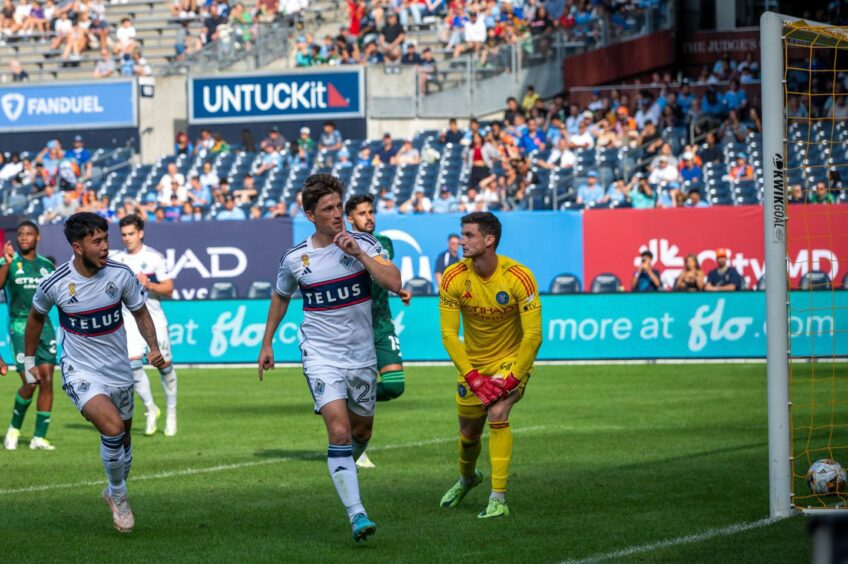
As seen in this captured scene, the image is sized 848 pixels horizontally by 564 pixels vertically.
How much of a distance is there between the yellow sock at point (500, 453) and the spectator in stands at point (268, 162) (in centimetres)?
2422

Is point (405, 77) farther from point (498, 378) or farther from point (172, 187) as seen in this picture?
point (498, 378)

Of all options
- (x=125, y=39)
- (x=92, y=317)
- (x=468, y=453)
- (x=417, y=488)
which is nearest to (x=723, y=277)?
(x=417, y=488)

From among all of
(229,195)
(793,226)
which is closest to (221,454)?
(793,226)

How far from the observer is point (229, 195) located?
3125cm

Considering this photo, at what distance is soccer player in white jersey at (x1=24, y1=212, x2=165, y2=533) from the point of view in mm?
8867

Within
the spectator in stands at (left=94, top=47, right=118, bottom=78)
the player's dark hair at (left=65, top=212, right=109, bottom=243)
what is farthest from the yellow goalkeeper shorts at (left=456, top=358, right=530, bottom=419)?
the spectator in stands at (left=94, top=47, right=118, bottom=78)

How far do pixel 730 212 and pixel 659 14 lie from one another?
9.42 metres

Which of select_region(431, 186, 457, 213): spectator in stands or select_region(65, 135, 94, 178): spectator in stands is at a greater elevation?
select_region(65, 135, 94, 178): spectator in stands

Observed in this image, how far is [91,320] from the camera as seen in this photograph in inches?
358

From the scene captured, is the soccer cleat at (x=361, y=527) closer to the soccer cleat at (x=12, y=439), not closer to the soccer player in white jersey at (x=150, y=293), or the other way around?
the soccer player in white jersey at (x=150, y=293)

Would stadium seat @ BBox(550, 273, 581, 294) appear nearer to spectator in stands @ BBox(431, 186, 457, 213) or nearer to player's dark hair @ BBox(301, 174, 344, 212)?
spectator in stands @ BBox(431, 186, 457, 213)

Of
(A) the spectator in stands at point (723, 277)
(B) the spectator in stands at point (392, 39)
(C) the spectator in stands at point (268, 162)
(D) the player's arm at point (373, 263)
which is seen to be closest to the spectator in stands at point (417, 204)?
(C) the spectator in stands at point (268, 162)

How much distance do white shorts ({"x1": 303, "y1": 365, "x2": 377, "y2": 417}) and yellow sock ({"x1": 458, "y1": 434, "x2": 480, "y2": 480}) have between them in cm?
111

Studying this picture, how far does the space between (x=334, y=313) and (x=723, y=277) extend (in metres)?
16.5
